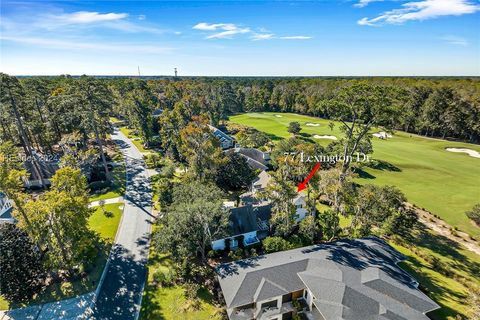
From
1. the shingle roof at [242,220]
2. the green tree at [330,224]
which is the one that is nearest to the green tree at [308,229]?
the green tree at [330,224]

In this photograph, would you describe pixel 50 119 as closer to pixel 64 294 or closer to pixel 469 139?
pixel 64 294

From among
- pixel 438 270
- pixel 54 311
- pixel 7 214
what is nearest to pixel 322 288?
pixel 438 270

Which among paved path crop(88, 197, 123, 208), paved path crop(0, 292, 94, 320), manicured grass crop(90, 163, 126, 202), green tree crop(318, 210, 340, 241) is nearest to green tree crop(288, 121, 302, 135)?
manicured grass crop(90, 163, 126, 202)

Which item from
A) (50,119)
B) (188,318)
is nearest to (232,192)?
(188,318)

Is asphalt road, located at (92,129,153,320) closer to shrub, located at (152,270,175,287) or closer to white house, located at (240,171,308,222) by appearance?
shrub, located at (152,270,175,287)

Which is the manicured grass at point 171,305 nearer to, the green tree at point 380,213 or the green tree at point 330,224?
the green tree at point 330,224
